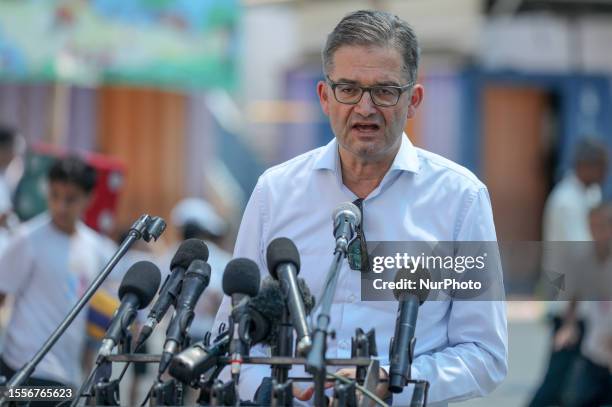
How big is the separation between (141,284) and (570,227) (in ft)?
20.7

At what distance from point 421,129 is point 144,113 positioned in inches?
166

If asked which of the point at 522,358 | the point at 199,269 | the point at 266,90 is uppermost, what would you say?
the point at 266,90

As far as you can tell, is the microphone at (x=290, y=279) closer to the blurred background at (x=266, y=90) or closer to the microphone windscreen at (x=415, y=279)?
the microphone windscreen at (x=415, y=279)

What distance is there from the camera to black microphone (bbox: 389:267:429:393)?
12.1ft

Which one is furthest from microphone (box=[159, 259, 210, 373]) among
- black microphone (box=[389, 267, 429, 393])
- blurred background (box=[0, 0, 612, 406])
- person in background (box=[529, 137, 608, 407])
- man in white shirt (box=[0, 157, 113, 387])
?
blurred background (box=[0, 0, 612, 406])

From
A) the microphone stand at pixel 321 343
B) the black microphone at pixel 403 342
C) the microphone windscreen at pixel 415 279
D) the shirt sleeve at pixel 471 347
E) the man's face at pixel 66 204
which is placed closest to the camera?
the microphone stand at pixel 321 343

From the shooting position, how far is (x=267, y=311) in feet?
11.8

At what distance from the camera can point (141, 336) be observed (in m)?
3.73

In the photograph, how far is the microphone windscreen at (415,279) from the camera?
155 inches

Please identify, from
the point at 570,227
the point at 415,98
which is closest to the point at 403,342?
the point at 415,98

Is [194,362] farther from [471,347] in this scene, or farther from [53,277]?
[53,277]

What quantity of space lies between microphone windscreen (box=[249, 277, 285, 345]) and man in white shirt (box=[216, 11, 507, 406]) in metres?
0.44

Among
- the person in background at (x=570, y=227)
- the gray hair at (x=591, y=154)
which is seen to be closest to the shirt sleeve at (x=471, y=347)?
the person in background at (x=570, y=227)

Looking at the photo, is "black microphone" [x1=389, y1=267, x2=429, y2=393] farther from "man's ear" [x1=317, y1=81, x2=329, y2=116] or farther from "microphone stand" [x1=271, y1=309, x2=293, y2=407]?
"man's ear" [x1=317, y1=81, x2=329, y2=116]
